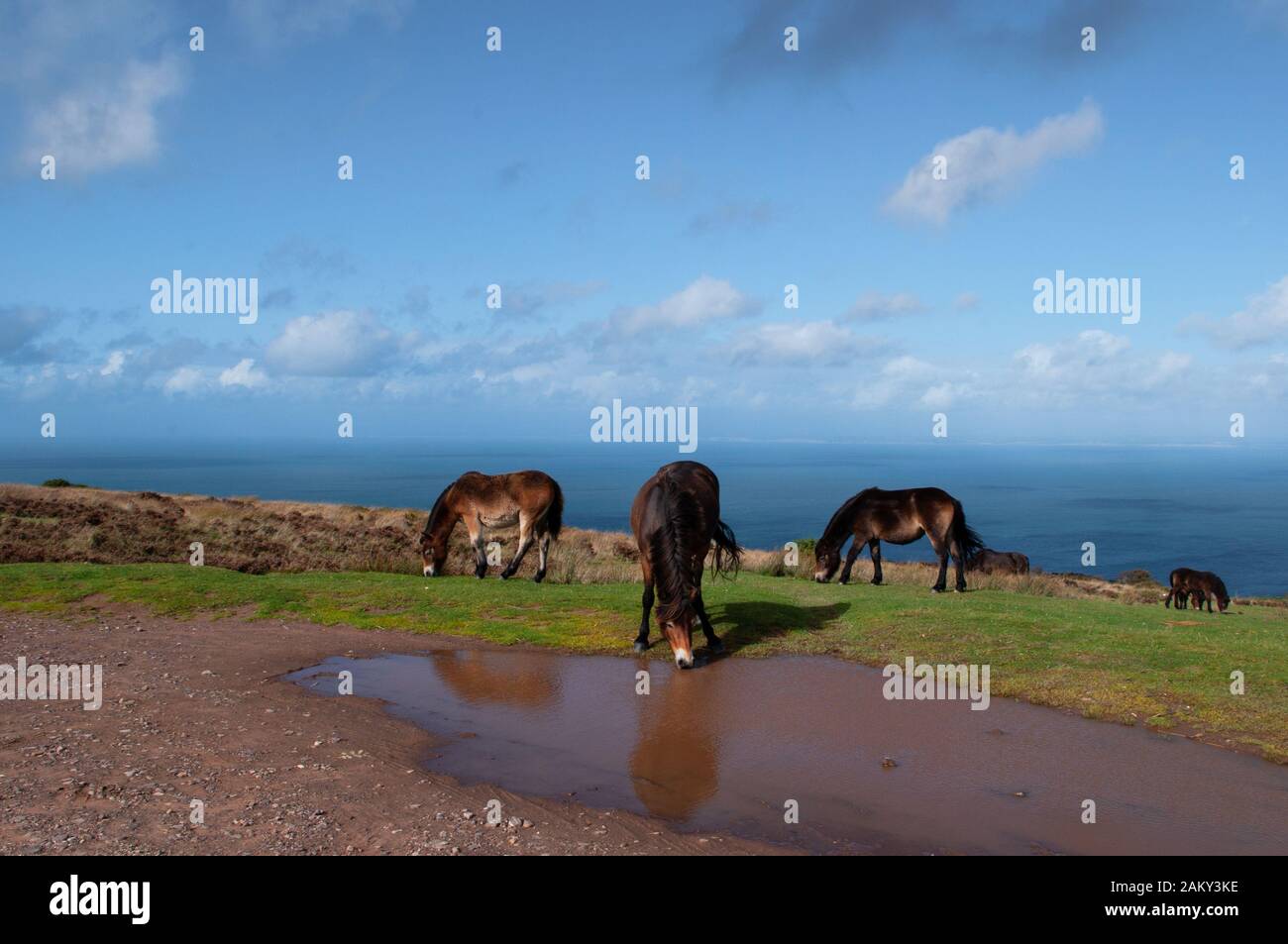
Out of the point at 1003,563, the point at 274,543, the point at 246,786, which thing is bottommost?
the point at 1003,563

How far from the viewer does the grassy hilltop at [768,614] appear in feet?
30.8

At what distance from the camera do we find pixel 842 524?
1883 cm

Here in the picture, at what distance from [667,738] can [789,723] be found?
4.37 feet

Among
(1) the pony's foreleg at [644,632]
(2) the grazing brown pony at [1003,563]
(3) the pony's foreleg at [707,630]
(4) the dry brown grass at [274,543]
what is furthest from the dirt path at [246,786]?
(2) the grazing brown pony at [1003,563]

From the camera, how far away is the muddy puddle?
6141mm

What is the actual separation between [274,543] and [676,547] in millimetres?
16005

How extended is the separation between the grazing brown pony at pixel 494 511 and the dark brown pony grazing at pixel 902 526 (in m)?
6.13

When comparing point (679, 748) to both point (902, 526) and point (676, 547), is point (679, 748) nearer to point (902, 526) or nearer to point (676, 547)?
point (676, 547)

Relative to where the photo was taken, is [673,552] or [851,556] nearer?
[673,552]

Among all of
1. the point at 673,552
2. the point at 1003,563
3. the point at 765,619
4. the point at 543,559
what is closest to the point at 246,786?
the point at 673,552

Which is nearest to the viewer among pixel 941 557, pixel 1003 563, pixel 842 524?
pixel 941 557

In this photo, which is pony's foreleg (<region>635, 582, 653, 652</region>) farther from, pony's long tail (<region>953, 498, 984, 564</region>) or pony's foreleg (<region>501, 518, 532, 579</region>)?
pony's long tail (<region>953, 498, 984, 564</region>)

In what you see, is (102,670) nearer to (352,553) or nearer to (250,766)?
(250,766)
